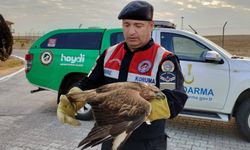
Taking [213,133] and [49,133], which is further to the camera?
[213,133]

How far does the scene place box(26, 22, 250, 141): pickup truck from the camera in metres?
6.45

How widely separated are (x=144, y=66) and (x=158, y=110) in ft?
1.32

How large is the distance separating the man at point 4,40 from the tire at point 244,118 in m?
17.4

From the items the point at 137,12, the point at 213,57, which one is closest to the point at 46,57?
the point at 213,57

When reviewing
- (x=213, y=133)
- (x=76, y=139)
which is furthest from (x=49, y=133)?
(x=213, y=133)

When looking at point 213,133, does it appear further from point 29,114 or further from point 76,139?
point 29,114

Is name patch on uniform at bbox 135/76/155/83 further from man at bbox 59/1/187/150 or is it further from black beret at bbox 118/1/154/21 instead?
black beret at bbox 118/1/154/21

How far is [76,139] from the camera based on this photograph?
6.14m

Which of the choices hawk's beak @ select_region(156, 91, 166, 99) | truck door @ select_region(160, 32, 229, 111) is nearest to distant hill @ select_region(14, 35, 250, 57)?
truck door @ select_region(160, 32, 229, 111)

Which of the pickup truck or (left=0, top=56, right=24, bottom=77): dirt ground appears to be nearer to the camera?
the pickup truck

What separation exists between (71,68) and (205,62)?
270 cm

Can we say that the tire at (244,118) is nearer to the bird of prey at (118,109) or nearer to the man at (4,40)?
the bird of prey at (118,109)

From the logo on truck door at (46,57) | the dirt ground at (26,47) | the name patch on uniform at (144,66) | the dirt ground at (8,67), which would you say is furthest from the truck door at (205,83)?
the dirt ground at (26,47)

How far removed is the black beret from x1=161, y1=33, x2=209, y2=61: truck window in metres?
4.48
